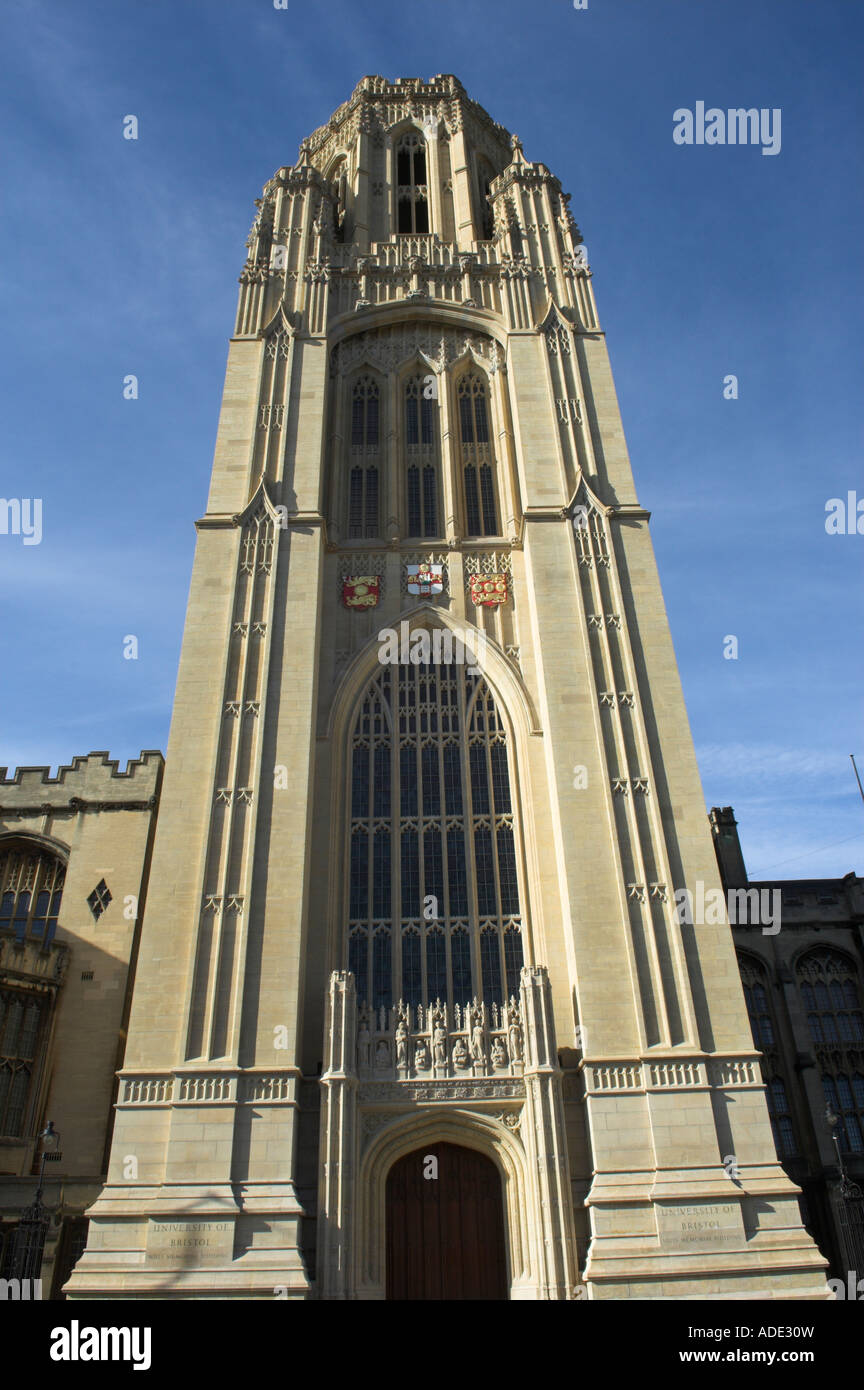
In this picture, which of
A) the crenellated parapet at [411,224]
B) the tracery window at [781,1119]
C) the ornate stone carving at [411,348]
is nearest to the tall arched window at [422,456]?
the ornate stone carving at [411,348]

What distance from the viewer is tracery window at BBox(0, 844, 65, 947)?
2778 centimetres

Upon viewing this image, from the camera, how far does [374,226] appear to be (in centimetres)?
3669

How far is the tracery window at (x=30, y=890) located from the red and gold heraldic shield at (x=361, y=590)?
467 inches

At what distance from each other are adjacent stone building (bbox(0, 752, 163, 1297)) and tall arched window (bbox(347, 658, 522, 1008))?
26.1 ft

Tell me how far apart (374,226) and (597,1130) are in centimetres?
3252

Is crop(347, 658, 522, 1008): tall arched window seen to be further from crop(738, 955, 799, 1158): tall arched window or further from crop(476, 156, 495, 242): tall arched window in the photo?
crop(476, 156, 495, 242): tall arched window

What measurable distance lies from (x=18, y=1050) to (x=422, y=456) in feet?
66.4

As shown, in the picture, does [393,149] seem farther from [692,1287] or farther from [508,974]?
[692,1287]

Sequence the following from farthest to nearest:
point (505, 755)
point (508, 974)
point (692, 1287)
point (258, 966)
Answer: point (505, 755), point (508, 974), point (258, 966), point (692, 1287)

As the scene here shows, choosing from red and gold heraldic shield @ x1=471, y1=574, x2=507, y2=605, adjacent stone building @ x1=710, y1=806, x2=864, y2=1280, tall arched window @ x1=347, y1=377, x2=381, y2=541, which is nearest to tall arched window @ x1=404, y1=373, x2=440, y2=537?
tall arched window @ x1=347, y1=377, x2=381, y2=541

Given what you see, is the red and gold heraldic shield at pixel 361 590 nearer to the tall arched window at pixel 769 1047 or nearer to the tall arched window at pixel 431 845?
the tall arched window at pixel 431 845

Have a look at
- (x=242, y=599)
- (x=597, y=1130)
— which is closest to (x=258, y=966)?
(x=597, y=1130)

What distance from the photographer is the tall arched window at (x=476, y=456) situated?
28.9 metres

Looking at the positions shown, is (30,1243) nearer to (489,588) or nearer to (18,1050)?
(18,1050)
